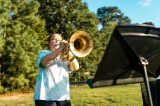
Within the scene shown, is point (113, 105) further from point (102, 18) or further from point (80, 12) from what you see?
point (102, 18)

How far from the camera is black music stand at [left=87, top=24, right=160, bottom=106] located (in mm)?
4125

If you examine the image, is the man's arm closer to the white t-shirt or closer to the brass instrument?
the white t-shirt

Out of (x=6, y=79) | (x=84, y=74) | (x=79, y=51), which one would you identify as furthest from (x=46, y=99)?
(x=84, y=74)

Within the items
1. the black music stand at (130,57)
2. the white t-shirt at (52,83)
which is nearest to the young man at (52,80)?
the white t-shirt at (52,83)

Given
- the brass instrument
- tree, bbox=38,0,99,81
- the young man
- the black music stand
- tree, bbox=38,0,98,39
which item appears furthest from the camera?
tree, bbox=38,0,98,39

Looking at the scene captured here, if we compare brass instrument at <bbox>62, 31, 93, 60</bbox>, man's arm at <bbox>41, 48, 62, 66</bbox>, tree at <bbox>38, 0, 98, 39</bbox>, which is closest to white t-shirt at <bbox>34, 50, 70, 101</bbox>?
man's arm at <bbox>41, 48, 62, 66</bbox>

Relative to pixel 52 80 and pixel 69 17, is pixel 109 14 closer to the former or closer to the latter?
pixel 69 17

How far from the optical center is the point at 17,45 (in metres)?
33.0

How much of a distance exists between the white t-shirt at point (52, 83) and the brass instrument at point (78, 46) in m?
0.26

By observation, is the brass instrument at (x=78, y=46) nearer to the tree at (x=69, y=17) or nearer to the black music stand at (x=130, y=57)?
the black music stand at (x=130, y=57)

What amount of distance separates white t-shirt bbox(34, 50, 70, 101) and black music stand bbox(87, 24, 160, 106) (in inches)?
45.5

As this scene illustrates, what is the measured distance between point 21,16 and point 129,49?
104 ft

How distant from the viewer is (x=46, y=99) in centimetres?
552

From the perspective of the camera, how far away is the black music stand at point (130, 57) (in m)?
4.12
